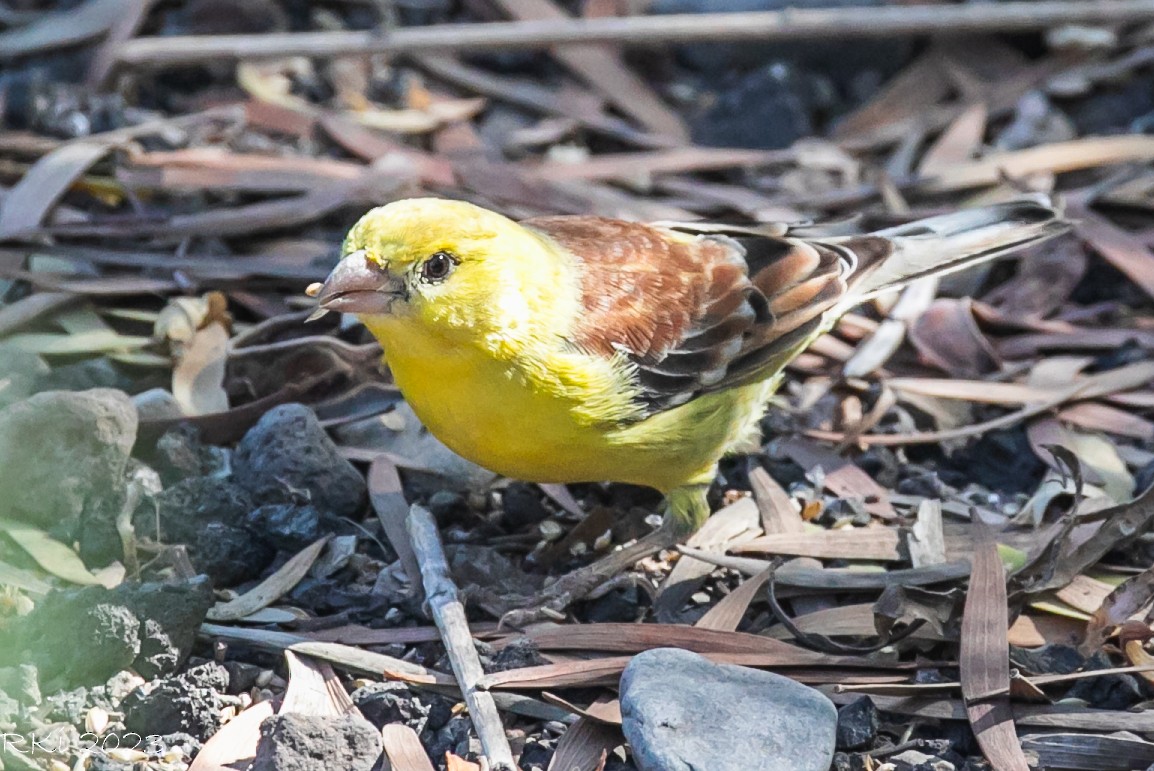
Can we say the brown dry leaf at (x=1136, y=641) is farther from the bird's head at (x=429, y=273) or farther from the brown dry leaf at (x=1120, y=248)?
the brown dry leaf at (x=1120, y=248)

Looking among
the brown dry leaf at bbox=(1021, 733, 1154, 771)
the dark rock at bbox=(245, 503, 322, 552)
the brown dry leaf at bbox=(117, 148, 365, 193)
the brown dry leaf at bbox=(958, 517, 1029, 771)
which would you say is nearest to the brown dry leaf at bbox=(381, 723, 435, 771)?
the dark rock at bbox=(245, 503, 322, 552)

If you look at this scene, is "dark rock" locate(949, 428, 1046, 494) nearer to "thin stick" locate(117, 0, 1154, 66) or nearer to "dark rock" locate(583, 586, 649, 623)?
"dark rock" locate(583, 586, 649, 623)

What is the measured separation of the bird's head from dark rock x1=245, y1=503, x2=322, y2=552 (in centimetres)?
84

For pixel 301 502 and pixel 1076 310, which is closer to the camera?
pixel 301 502

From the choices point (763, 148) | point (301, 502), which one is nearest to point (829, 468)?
point (301, 502)

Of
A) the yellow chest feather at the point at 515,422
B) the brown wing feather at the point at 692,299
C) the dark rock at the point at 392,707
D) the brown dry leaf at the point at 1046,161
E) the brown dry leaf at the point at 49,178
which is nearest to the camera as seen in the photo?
the dark rock at the point at 392,707

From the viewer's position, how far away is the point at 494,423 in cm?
450

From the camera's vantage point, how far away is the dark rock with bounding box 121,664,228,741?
404cm

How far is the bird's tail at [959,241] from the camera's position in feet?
19.1

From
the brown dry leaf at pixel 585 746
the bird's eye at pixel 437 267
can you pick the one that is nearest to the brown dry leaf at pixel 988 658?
the brown dry leaf at pixel 585 746

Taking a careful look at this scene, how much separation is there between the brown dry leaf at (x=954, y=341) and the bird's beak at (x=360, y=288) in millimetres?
2789

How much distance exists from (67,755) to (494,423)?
1.61 metres

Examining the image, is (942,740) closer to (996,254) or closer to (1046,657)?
(1046,657)

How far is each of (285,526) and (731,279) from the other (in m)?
1.95
